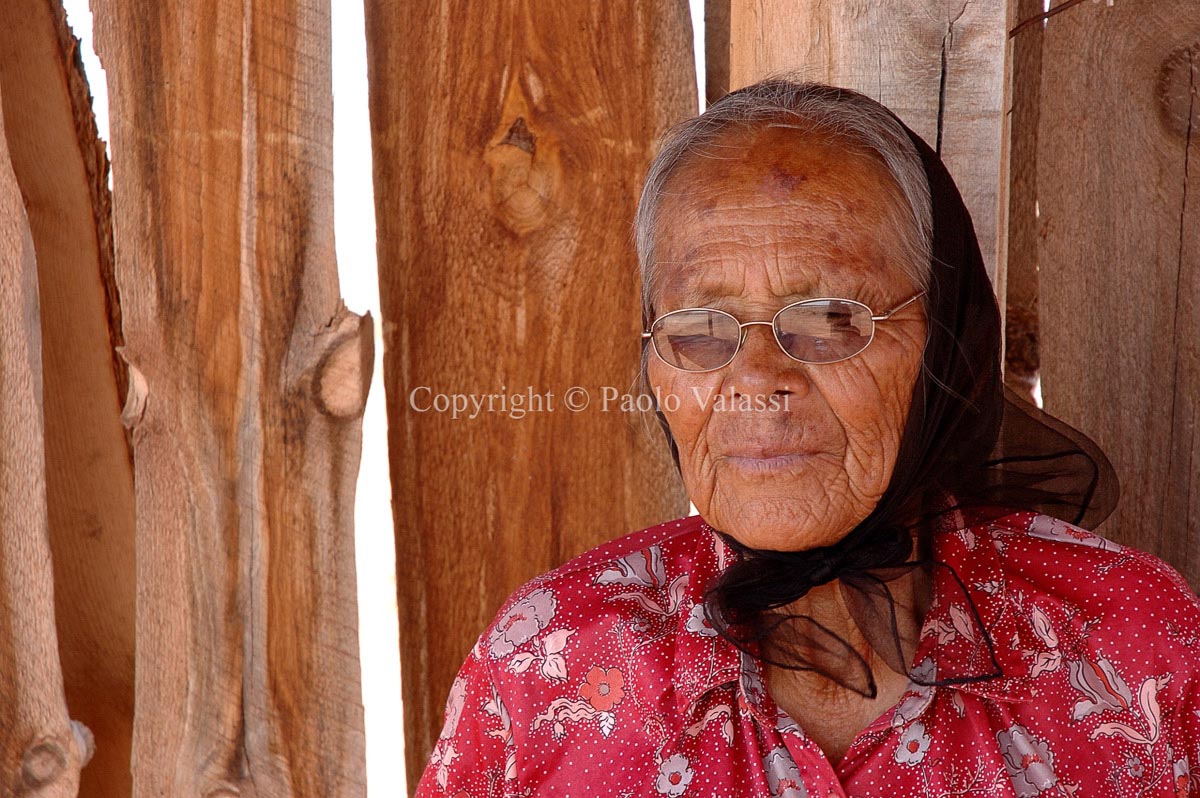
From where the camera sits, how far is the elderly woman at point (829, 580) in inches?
60.1

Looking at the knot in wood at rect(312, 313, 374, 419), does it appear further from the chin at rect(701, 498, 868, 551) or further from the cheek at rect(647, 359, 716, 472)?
the chin at rect(701, 498, 868, 551)

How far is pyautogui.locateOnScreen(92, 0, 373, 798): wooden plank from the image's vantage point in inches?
74.2

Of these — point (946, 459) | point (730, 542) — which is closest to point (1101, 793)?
point (946, 459)

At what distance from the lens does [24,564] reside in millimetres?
1983

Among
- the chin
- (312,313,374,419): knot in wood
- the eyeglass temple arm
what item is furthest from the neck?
(312,313,374,419): knot in wood

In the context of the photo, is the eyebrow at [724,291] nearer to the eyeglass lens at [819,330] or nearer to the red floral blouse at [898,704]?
the eyeglass lens at [819,330]

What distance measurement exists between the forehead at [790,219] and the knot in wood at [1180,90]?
86 cm

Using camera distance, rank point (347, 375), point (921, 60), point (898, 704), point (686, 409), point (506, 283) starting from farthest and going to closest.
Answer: point (506, 283)
point (347, 375)
point (921, 60)
point (686, 409)
point (898, 704)

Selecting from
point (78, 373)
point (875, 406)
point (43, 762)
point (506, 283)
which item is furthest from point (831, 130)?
point (43, 762)

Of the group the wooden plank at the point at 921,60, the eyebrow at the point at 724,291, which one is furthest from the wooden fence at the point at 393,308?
the eyebrow at the point at 724,291

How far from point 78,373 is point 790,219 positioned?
1.45m

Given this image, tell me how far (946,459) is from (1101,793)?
512mm

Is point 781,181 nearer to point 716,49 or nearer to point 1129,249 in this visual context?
point 716,49

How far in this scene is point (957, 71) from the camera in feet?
5.91
